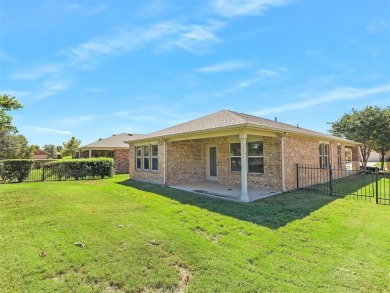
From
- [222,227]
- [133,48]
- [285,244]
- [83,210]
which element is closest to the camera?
[285,244]

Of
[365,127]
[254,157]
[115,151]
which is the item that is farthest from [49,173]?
[365,127]

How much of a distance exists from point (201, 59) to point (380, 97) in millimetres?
21112

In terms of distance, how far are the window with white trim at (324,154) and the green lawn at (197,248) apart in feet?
21.9

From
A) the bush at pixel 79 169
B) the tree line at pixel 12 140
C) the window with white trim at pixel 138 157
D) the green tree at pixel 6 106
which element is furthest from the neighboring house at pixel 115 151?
the green tree at pixel 6 106

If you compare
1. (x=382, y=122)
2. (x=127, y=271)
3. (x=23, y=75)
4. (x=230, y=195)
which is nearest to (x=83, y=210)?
(x=127, y=271)

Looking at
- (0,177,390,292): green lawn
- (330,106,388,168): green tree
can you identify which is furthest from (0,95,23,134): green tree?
(330,106,388,168): green tree

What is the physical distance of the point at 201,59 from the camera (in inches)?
511

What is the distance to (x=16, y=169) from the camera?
14906mm

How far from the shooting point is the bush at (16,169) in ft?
48.2

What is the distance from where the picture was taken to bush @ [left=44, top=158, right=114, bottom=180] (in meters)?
16.1

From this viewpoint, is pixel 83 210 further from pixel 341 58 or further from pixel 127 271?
pixel 341 58

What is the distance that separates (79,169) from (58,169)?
1.34 metres

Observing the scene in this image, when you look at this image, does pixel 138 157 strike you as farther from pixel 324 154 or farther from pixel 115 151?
pixel 324 154

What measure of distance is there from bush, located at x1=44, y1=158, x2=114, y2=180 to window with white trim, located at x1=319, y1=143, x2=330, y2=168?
15289 mm
